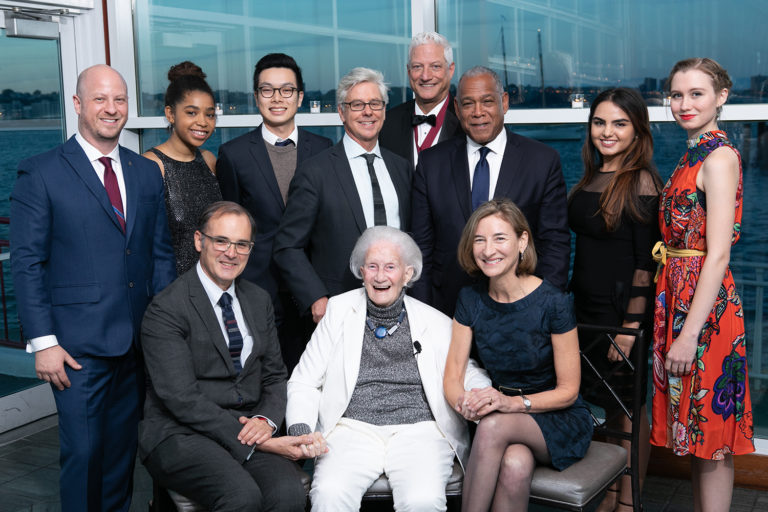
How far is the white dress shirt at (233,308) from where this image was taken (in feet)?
8.23

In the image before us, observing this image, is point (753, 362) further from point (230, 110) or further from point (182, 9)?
point (182, 9)

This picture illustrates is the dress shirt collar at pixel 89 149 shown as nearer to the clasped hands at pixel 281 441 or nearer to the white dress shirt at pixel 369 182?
the white dress shirt at pixel 369 182

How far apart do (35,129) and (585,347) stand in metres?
3.63

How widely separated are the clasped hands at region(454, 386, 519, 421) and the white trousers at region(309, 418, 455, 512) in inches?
6.6

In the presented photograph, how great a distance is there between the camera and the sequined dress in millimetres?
3014

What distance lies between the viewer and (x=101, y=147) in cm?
262

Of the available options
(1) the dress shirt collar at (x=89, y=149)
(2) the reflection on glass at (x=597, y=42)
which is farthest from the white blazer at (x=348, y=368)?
(2) the reflection on glass at (x=597, y=42)

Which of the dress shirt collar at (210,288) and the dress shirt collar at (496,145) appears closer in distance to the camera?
the dress shirt collar at (210,288)

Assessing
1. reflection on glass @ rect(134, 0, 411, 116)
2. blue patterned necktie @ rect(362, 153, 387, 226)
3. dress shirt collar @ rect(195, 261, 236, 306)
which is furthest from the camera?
reflection on glass @ rect(134, 0, 411, 116)

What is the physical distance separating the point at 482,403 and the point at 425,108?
1.43 meters

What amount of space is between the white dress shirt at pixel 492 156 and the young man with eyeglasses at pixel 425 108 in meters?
0.30

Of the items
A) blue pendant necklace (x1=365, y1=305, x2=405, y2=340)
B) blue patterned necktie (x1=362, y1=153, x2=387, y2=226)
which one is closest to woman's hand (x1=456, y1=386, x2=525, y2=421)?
blue pendant necklace (x1=365, y1=305, x2=405, y2=340)

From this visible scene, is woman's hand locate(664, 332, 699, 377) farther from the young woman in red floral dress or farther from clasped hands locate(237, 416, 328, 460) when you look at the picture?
clasped hands locate(237, 416, 328, 460)

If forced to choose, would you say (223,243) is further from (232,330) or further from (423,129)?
(423,129)
